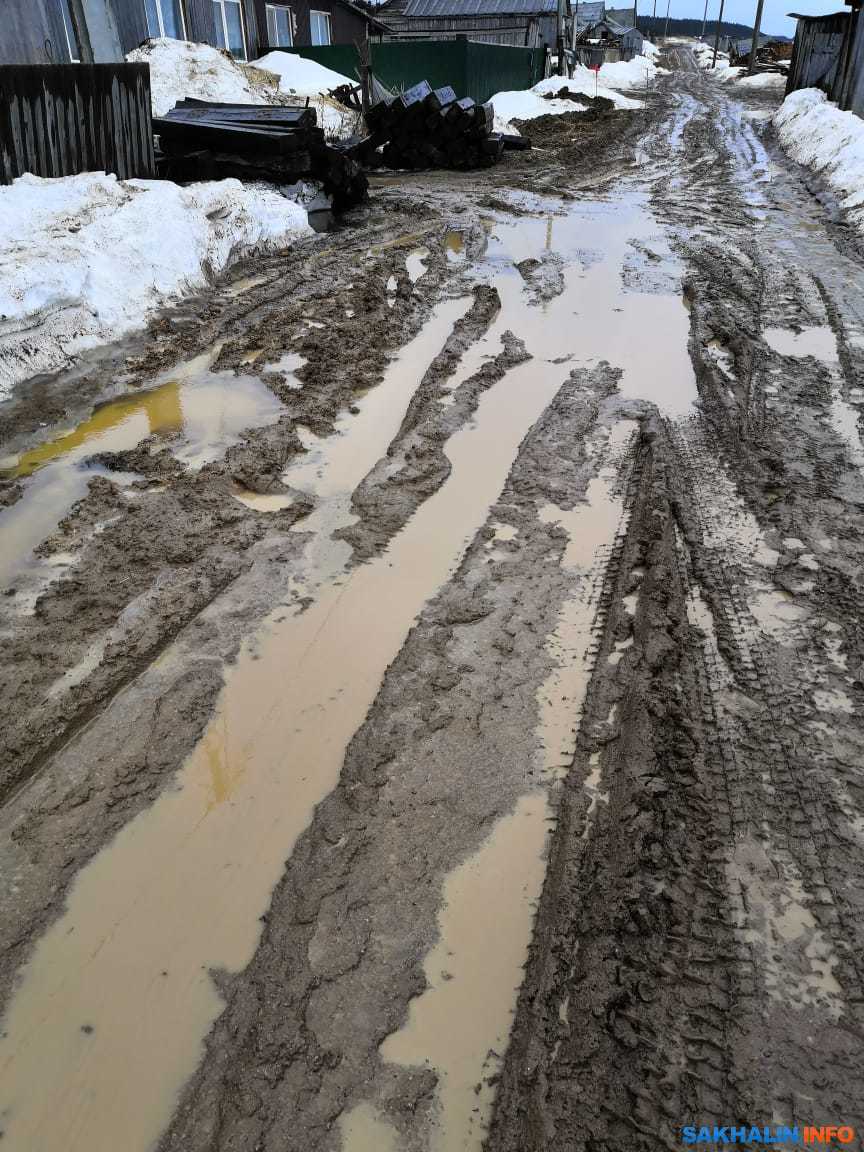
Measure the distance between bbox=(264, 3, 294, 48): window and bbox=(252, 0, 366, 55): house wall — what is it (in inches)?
8.5

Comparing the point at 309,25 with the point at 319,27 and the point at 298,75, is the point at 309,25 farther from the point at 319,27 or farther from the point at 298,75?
the point at 298,75

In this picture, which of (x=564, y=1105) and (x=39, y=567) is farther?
(x=39, y=567)

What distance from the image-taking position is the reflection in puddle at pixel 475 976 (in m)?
1.97

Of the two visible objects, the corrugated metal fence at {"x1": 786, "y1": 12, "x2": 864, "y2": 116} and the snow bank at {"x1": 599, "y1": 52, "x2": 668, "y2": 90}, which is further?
the snow bank at {"x1": 599, "y1": 52, "x2": 668, "y2": 90}

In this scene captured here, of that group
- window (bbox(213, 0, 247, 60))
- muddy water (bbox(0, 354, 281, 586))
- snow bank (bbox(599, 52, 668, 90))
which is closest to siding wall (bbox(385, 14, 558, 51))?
snow bank (bbox(599, 52, 668, 90))

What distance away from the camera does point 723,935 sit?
2.28 m

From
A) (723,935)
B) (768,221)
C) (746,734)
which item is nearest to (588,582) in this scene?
(746,734)

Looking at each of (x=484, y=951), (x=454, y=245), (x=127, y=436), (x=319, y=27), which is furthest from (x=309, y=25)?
(x=484, y=951)

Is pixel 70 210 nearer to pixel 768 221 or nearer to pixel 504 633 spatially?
pixel 504 633

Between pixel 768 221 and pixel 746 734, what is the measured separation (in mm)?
11482

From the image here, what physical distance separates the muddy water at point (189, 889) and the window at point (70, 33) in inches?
579

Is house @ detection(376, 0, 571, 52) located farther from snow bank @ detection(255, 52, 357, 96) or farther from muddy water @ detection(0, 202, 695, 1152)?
muddy water @ detection(0, 202, 695, 1152)

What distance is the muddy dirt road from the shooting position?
2012 millimetres

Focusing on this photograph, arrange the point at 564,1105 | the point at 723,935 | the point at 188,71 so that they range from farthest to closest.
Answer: the point at 188,71 < the point at 723,935 < the point at 564,1105
